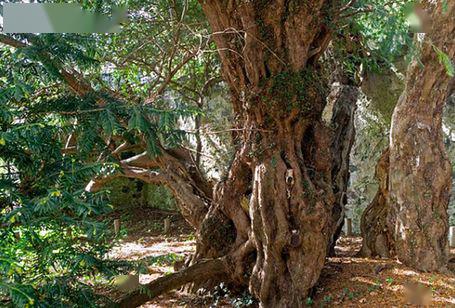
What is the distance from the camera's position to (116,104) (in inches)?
86.9

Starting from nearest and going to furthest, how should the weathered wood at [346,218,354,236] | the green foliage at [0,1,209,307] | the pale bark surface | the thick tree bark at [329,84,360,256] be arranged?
the green foliage at [0,1,209,307] < the pale bark surface < the thick tree bark at [329,84,360,256] < the weathered wood at [346,218,354,236]

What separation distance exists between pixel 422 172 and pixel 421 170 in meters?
0.02

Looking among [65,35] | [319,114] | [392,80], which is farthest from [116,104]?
[392,80]

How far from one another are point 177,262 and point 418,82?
2674 millimetres

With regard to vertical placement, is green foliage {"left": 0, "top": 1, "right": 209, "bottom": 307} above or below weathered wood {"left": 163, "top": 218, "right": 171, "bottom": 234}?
above

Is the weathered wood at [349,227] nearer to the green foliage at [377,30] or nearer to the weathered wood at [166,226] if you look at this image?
the green foliage at [377,30]

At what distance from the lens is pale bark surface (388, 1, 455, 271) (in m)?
3.55

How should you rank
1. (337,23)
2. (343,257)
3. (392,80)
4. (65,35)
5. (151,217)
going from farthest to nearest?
(151,217)
(392,80)
(343,257)
(337,23)
(65,35)

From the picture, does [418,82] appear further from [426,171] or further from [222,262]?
[222,262]

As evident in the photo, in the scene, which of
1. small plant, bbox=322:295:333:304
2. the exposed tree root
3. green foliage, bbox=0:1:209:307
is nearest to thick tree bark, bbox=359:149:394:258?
small plant, bbox=322:295:333:304

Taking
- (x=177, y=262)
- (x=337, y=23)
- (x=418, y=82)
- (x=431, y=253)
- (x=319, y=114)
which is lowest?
(x=177, y=262)

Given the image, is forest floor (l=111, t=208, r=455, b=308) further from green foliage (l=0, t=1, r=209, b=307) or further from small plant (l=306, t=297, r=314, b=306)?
green foliage (l=0, t=1, r=209, b=307)

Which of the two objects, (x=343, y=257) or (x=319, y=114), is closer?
(x=319, y=114)

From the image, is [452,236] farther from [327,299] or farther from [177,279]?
[177,279]
